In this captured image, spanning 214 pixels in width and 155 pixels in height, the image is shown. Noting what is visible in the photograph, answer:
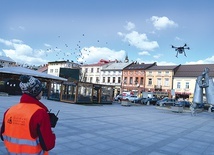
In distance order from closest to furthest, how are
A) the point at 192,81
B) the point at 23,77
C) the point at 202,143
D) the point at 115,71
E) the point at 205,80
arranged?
1. the point at 23,77
2. the point at 202,143
3. the point at 205,80
4. the point at 192,81
5. the point at 115,71

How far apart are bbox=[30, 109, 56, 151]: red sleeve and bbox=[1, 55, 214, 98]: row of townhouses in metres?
44.0

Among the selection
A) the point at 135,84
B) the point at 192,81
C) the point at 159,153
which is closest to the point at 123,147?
the point at 159,153

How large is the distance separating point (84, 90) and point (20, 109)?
919 inches

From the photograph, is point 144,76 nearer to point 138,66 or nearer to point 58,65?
point 138,66

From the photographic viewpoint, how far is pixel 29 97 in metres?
2.74

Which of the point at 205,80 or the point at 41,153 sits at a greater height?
the point at 205,80

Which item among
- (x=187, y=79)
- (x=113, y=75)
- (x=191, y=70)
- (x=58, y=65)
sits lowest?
(x=187, y=79)

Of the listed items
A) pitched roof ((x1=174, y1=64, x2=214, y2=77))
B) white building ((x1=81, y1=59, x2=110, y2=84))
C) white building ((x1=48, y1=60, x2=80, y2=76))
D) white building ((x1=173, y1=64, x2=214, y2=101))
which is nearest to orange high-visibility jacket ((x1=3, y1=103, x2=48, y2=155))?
white building ((x1=173, y1=64, x2=214, y2=101))

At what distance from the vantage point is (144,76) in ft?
193

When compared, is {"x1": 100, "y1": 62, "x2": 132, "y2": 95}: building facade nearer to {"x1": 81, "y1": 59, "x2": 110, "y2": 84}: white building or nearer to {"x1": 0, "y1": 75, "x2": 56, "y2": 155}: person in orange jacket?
{"x1": 81, "y1": 59, "x2": 110, "y2": 84}: white building

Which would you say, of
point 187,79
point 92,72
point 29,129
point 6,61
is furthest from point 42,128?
point 6,61

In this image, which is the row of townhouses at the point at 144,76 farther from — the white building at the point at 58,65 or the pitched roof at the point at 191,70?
the white building at the point at 58,65

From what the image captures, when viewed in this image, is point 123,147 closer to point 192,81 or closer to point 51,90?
point 51,90

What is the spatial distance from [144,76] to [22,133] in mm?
57288
